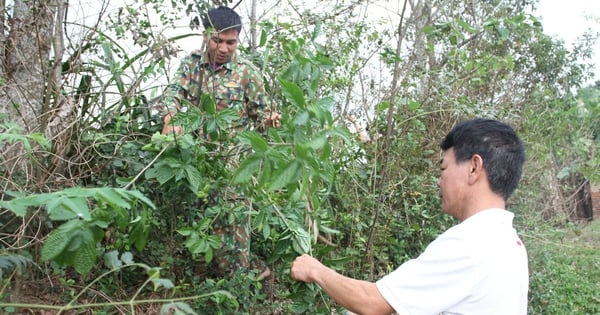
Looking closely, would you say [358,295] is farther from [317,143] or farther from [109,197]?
[109,197]

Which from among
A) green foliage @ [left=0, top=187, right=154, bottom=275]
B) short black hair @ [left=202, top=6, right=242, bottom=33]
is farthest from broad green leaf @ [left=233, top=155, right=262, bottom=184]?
short black hair @ [left=202, top=6, right=242, bottom=33]

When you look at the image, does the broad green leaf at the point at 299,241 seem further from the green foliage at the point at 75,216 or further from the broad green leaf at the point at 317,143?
the green foliage at the point at 75,216

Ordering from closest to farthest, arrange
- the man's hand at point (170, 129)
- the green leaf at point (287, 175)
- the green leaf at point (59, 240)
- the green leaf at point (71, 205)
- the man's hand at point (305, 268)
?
1. the green leaf at point (71, 205)
2. the green leaf at point (59, 240)
3. the green leaf at point (287, 175)
4. the man's hand at point (305, 268)
5. the man's hand at point (170, 129)

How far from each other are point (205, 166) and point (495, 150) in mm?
1221

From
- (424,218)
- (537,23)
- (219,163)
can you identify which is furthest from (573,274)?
(219,163)

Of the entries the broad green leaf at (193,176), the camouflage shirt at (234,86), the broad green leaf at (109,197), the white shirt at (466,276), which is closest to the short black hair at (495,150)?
the white shirt at (466,276)

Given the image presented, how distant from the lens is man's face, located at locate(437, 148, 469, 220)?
207 centimetres

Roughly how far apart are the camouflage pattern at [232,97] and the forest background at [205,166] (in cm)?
10

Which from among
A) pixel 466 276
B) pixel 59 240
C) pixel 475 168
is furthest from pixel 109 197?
pixel 475 168

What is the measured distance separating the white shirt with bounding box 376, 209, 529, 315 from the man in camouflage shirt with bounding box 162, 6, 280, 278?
1.21 metres

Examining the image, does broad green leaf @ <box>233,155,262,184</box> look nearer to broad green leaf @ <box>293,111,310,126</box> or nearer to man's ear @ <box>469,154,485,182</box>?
broad green leaf @ <box>293,111,310,126</box>

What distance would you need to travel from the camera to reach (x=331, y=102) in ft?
7.38

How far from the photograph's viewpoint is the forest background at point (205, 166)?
1.95 meters

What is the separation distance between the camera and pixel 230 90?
3.44m
